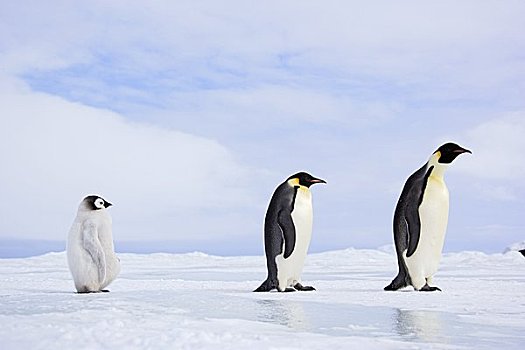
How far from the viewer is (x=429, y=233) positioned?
7098 millimetres

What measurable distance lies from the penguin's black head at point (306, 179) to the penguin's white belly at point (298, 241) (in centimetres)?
7

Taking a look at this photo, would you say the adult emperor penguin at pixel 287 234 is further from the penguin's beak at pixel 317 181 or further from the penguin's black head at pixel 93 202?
the penguin's black head at pixel 93 202

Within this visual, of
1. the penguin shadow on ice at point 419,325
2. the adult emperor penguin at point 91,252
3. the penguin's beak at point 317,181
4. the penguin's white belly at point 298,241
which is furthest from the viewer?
the penguin's beak at point 317,181

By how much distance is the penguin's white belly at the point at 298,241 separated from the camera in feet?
23.5

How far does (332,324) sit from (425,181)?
→ 3.11 m

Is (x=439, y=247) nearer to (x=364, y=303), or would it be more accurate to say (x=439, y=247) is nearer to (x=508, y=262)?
(x=364, y=303)

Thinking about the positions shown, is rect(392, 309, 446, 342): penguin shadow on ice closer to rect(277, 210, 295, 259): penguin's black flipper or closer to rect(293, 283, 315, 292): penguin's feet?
rect(293, 283, 315, 292): penguin's feet

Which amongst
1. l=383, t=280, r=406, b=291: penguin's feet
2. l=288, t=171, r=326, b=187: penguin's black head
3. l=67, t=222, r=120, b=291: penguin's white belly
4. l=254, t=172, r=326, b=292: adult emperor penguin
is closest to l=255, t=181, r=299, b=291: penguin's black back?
l=254, t=172, r=326, b=292: adult emperor penguin

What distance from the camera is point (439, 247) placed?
720cm

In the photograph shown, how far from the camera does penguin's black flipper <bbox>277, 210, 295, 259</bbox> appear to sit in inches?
Result: 280

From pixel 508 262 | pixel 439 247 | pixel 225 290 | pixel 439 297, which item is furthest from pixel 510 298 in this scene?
pixel 508 262

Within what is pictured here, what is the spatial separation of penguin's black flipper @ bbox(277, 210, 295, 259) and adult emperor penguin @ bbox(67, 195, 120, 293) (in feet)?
5.30

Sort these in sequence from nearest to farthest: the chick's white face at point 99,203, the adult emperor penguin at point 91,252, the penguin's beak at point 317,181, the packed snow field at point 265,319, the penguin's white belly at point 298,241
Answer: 1. the packed snow field at point 265,319
2. the adult emperor penguin at point 91,252
3. the chick's white face at point 99,203
4. the penguin's white belly at point 298,241
5. the penguin's beak at point 317,181

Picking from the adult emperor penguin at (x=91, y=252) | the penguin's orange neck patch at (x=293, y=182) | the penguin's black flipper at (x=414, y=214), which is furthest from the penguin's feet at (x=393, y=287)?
the adult emperor penguin at (x=91, y=252)
